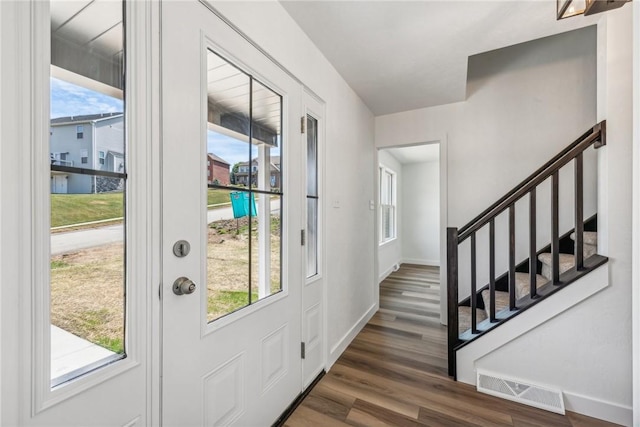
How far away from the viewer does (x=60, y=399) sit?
711 mm

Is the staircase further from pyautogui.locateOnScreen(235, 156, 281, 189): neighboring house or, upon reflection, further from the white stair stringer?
pyautogui.locateOnScreen(235, 156, 281, 189): neighboring house

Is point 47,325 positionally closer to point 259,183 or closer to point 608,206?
point 259,183

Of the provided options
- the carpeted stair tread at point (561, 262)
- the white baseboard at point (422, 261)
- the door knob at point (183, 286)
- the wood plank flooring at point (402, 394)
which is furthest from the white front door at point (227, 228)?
the white baseboard at point (422, 261)

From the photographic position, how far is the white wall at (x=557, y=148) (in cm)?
162

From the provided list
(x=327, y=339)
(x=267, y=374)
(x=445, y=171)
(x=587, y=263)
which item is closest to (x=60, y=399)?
(x=267, y=374)

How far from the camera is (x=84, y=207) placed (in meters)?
0.78

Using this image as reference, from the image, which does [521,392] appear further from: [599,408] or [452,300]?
[452,300]

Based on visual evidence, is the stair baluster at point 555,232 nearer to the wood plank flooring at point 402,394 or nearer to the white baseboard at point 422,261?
the wood plank flooring at point 402,394

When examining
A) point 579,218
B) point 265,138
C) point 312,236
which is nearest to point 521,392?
point 579,218

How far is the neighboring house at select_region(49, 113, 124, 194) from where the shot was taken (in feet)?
2.41

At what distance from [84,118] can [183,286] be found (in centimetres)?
62

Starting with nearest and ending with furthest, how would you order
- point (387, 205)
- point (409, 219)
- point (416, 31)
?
point (416, 31) < point (387, 205) < point (409, 219)

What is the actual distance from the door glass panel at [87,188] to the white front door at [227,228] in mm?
139

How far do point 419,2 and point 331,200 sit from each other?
54.1 inches
